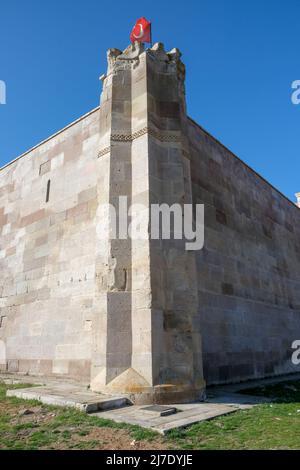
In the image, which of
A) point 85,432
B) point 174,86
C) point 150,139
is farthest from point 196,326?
point 174,86

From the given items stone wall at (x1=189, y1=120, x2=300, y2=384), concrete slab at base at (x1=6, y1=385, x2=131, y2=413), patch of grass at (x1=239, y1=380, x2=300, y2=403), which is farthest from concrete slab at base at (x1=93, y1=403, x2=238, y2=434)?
stone wall at (x1=189, y1=120, x2=300, y2=384)

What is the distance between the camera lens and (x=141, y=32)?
9.93 meters

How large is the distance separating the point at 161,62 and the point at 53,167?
4.29 m

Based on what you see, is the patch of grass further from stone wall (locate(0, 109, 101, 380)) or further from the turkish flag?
the turkish flag

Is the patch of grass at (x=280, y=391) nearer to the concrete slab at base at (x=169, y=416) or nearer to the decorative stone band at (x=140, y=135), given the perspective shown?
the concrete slab at base at (x=169, y=416)

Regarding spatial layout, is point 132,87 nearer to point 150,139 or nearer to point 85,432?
point 150,139

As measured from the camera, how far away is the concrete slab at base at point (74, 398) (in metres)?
5.59

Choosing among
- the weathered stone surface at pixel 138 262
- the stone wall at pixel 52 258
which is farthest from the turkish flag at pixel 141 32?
the stone wall at pixel 52 258

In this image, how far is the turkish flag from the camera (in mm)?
9922

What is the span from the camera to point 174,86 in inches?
352

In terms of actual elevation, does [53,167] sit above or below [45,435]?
above

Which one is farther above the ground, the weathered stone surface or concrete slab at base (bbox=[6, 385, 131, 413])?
the weathered stone surface

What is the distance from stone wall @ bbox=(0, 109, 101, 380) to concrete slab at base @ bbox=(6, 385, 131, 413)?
4.54 ft

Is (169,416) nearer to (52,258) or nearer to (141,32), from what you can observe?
(52,258)
